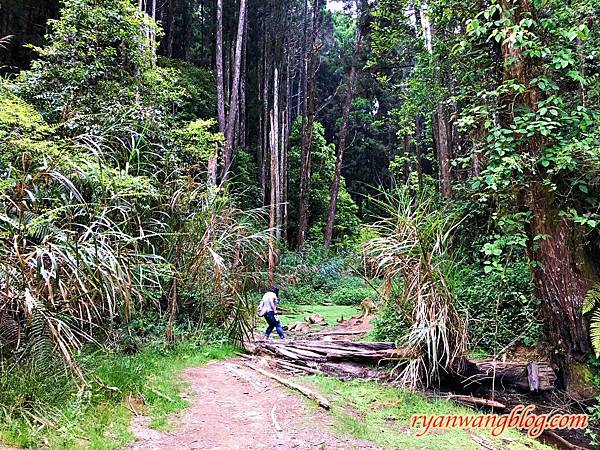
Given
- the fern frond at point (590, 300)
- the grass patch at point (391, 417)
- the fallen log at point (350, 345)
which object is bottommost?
the grass patch at point (391, 417)

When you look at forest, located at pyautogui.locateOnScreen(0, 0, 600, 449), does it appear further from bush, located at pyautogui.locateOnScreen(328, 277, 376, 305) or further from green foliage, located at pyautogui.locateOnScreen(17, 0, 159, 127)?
bush, located at pyautogui.locateOnScreen(328, 277, 376, 305)

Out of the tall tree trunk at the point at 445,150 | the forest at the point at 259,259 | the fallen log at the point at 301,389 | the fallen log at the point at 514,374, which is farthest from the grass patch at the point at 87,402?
the tall tree trunk at the point at 445,150

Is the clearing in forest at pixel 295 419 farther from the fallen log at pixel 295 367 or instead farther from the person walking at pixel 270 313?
the person walking at pixel 270 313

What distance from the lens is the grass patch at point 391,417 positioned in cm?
376

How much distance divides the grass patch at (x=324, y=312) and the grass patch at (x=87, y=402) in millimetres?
5768

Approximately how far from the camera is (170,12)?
17203mm

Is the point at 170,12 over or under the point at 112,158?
over

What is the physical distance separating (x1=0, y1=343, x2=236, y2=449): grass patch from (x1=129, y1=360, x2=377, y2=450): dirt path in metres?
0.16

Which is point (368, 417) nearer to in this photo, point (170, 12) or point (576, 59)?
point (576, 59)

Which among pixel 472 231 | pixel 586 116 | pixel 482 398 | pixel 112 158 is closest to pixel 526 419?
pixel 482 398

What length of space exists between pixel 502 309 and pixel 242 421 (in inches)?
163

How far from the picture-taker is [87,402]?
3.30 metres

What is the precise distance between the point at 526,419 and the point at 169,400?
3.56 meters

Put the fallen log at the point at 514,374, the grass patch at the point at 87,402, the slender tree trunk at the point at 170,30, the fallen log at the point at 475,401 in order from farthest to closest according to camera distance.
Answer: the slender tree trunk at the point at 170,30 < the fallen log at the point at 514,374 < the fallen log at the point at 475,401 < the grass patch at the point at 87,402
